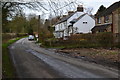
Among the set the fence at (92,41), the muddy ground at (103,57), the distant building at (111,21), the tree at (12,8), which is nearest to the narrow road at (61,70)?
the muddy ground at (103,57)

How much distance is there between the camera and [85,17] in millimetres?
47438

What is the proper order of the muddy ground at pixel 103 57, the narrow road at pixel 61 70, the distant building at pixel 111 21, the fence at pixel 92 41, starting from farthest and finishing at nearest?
the distant building at pixel 111 21, the fence at pixel 92 41, the muddy ground at pixel 103 57, the narrow road at pixel 61 70

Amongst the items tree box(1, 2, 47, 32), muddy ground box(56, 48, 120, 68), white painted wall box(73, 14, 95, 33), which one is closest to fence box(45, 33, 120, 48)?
muddy ground box(56, 48, 120, 68)

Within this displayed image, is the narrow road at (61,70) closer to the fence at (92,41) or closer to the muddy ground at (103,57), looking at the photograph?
the muddy ground at (103,57)

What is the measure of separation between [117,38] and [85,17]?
78.7ft

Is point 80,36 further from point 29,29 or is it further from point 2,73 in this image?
point 29,29

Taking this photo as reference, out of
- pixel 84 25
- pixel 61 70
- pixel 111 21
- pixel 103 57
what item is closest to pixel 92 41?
pixel 111 21

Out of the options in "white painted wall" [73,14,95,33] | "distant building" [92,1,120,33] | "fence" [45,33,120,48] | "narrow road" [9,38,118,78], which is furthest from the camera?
"white painted wall" [73,14,95,33]

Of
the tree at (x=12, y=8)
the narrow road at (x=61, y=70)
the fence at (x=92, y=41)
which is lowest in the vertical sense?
the narrow road at (x=61, y=70)

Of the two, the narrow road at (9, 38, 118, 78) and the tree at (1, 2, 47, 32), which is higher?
the tree at (1, 2, 47, 32)

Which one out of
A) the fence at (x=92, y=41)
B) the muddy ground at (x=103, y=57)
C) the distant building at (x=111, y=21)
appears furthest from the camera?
the distant building at (x=111, y=21)

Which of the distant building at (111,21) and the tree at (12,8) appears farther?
the distant building at (111,21)

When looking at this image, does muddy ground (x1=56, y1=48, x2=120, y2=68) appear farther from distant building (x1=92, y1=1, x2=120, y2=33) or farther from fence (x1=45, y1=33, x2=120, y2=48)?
distant building (x1=92, y1=1, x2=120, y2=33)

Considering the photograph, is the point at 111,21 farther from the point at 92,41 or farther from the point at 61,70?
the point at 61,70
